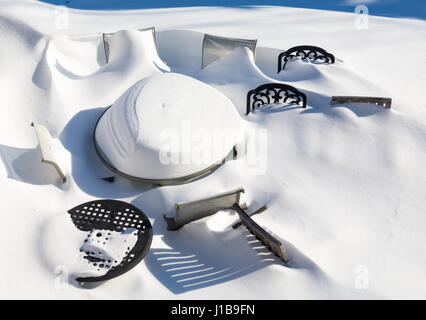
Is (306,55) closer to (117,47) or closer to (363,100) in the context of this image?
(363,100)

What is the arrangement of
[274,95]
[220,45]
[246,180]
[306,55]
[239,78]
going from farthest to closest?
[306,55] < [220,45] < [239,78] < [274,95] < [246,180]

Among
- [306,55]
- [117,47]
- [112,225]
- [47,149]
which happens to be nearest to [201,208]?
[112,225]

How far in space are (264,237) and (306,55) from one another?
20.0ft

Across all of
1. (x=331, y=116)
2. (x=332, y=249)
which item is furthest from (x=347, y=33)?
(x=332, y=249)

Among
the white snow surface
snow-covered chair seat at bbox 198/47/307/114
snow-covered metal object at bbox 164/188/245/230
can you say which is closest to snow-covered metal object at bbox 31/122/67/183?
the white snow surface

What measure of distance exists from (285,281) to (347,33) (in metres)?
9.89

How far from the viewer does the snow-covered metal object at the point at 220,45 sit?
874cm

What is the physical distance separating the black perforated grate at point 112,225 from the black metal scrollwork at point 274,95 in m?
3.30

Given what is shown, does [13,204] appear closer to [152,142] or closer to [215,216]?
[152,142]

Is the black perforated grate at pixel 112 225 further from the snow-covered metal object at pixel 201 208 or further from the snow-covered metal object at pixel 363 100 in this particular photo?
the snow-covered metal object at pixel 363 100

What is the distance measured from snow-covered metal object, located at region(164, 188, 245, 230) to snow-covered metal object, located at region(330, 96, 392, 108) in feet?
11.1

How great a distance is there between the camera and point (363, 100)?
6.89 metres

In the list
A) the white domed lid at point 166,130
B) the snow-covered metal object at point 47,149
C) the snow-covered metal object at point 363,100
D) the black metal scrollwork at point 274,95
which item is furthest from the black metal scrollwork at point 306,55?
the snow-covered metal object at point 47,149

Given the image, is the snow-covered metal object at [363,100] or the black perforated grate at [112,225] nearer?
the black perforated grate at [112,225]
